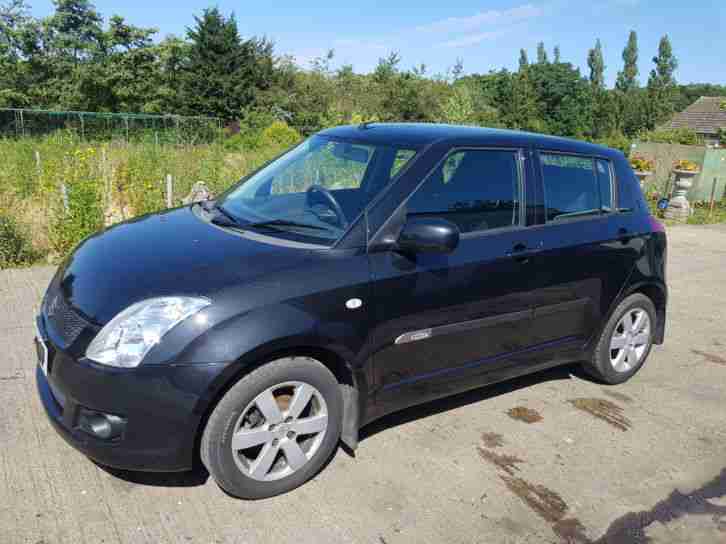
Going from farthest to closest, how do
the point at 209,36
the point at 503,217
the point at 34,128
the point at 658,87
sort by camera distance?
the point at 658,87 < the point at 209,36 < the point at 34,128 < the point at 503,217

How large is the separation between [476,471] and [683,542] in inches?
41.7

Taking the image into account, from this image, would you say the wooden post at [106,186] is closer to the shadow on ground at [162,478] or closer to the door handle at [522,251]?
the shadow on ground at [162,478]

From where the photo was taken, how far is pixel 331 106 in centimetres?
3897

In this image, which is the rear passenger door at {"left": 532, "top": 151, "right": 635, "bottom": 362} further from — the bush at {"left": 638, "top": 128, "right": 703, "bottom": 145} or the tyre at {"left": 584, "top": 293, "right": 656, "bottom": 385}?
the bush at {"left": 638, "top": 128, "right": 703, "bottom": 145}

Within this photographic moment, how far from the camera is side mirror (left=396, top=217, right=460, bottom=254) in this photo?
3.26 meters

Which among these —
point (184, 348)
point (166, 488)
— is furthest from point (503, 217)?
point (166, 488)

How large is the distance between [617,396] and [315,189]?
2.78 metres

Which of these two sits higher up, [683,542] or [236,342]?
[236,342]

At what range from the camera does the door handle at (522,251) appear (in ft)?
12.8

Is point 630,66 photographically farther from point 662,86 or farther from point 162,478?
point 162,478

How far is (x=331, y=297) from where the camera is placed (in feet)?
10.3

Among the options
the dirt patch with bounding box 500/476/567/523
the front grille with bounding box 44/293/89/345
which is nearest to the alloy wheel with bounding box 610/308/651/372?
the dirt patch with bounding box 500/476/567/523

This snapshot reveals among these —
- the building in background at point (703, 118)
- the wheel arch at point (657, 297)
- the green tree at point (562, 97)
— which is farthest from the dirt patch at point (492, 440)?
the green tree at point (562, 97)

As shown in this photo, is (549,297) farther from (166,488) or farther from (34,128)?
(34,128)
